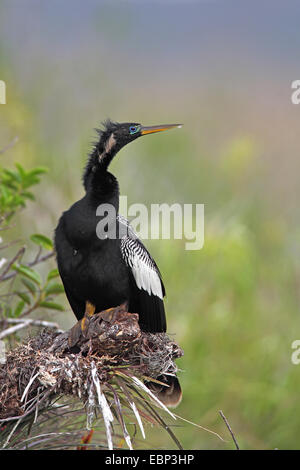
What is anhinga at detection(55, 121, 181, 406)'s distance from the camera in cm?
358

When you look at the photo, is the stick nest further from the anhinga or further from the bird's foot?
the anhinga

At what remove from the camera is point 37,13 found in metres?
10.7

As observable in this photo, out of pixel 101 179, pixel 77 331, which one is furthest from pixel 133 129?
pixel 77 331

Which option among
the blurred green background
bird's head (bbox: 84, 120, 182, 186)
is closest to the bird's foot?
bird's head (bbox: 84, 120, 182, 186)

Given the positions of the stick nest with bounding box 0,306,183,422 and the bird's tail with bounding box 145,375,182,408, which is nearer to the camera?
the stick nest with bounding box 0,306,183,422

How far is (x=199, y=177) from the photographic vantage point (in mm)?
10609

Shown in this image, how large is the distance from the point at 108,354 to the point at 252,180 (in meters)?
8.19

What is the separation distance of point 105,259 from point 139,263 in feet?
0.75

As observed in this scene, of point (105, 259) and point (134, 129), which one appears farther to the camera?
point (134, 129)

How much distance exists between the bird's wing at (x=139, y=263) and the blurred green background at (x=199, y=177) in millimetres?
3356

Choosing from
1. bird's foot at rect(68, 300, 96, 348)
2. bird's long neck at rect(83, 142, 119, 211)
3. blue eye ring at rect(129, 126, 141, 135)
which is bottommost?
bird's foot at rect(68, 300, 96, 348)

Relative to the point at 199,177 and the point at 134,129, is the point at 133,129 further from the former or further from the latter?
the point at 199,177

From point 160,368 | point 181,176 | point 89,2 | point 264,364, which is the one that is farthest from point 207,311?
point 89,2

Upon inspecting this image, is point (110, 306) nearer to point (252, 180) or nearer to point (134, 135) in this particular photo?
point (134, 135)
